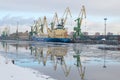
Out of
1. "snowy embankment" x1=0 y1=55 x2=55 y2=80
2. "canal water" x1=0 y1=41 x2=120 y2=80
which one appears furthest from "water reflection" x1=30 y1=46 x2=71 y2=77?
"snowy embankment" x1=0 y1=55 x2=55 y2=80

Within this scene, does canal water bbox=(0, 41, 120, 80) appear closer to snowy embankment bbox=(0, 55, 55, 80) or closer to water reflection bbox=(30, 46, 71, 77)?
water reflection bbox=(30, 46, 71, 77)

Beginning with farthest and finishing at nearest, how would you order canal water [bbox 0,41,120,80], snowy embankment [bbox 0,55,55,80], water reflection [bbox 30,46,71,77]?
water reflection [bbox 30,46,71,77] → canal water [bbox 0,41,120,80] → snowy embankment [bbox 0,55,55,80]

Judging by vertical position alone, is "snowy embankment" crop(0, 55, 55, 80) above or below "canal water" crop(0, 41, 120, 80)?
above

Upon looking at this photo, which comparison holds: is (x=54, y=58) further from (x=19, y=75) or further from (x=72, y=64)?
(x=19, y=75)

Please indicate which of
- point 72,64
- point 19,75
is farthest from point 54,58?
point 19,75

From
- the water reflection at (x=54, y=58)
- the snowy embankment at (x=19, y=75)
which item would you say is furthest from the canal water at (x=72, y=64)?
the snowy embankment at (x=19, y=75)

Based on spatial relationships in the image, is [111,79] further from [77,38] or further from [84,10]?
[77,38]

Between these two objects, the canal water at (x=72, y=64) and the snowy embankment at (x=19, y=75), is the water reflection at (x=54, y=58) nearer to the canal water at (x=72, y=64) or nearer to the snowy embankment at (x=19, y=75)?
the canal water at (x=72, y=64)

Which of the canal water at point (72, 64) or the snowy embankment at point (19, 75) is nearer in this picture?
the snowy embankment at point (19, 75)

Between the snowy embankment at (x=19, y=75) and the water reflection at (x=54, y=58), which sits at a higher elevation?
the snowy embankment at (x=19, y=75)

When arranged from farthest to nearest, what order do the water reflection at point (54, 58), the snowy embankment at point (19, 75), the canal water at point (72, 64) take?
the water reflection at point (54, 58)
the canal water at point (72, 64)
the snowy embankment at point (19, 75)

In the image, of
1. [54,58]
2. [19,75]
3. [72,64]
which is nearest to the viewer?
[19,75]

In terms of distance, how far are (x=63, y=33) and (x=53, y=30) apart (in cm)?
884

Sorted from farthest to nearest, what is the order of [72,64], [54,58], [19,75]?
[54,58], [72,64], [19,75]
